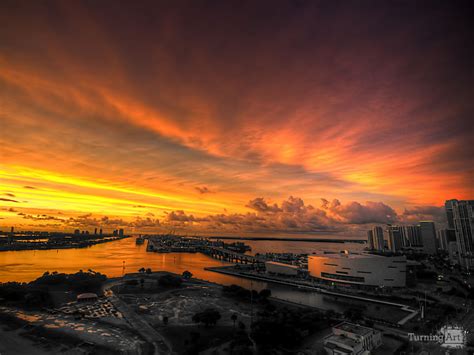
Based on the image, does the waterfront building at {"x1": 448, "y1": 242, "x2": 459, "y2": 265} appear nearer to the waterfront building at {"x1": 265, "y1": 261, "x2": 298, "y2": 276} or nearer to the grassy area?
the waterfront building at {"x1": 265, "y1": 261, "x2": 298, "y2": 276}

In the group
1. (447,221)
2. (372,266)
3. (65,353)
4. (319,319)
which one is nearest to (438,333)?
(319,319)

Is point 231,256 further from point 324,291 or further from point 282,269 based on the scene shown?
point 324,291

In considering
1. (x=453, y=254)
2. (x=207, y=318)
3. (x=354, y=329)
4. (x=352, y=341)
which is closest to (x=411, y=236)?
(x=453, y=254)

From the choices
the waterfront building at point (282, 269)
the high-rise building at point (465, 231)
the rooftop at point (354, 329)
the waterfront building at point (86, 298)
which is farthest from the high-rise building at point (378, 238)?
the waterfront building at point (86, 298)

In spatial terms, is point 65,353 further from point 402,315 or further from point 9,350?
point 402,315

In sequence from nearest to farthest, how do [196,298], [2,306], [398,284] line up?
[2,306] → [196,298] → [398,284]

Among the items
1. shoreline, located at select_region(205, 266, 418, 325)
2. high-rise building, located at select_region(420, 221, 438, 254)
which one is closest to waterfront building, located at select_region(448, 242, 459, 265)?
high-rise building, located at select_region(420, 221, 438, 254)

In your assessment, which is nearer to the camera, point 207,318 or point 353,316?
point 207,318

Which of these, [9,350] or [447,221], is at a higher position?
[447,221]
